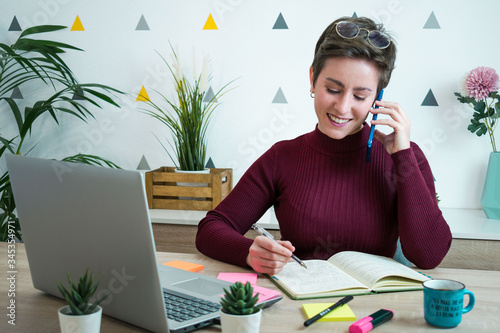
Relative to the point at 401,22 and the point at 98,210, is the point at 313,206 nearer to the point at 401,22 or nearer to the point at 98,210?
the point at 98,210

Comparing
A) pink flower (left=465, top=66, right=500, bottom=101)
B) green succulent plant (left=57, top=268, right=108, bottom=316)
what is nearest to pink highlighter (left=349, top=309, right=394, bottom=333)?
green succulent plant (left=57, top=268, right=108, bottom=316)

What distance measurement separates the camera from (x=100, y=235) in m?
0.85

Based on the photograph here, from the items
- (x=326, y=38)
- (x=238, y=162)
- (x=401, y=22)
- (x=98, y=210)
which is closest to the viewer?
(x=98, y=210)

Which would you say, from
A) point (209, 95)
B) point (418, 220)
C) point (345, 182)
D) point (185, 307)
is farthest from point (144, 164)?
point (185, 307)

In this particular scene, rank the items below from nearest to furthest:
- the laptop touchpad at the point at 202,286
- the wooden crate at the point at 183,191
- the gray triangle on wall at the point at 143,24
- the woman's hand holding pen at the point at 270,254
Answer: the laptop touchpad at the point at 202,286
the woman's hand holding pen at the point at 270,254
the wooden crate at the point at 183,191
the gray triangle on wall at the point at 143,24

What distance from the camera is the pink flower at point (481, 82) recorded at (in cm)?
221

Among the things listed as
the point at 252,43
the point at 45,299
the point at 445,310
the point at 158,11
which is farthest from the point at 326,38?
the point at 158,11

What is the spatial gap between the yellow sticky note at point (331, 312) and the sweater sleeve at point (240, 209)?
0.43 meters

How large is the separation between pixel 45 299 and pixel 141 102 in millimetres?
1716

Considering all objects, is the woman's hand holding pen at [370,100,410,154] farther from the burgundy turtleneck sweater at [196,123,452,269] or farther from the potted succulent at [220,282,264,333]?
the potted succulent at [220,282,264,333]

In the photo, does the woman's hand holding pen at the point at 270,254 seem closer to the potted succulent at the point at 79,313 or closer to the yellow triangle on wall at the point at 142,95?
the potted succulent at the point at 79,313

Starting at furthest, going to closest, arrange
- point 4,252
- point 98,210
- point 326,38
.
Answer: point 326,38 → point 4,252 → point 98,210

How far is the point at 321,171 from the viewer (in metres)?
1.55

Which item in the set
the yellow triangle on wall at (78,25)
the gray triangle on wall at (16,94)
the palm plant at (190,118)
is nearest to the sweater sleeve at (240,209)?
the palm plant at (190,118)
